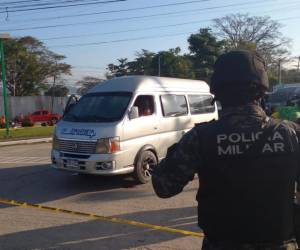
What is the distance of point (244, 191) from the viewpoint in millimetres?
2100

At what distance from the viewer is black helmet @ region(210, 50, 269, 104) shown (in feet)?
7.09

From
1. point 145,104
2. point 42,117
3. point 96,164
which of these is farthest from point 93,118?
point 42,117

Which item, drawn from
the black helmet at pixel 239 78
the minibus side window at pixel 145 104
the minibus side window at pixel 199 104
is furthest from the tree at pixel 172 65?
the black helmet at pixel 239 78

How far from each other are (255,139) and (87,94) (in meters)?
8.20

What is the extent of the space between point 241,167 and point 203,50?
188 ft

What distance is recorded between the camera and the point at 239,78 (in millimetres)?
2152

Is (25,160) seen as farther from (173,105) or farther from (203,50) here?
(203,50)

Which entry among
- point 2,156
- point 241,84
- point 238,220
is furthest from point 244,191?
point 2,156

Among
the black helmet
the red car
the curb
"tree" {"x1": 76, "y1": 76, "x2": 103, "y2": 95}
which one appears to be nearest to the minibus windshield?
the black helmet

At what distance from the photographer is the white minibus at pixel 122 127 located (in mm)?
8672

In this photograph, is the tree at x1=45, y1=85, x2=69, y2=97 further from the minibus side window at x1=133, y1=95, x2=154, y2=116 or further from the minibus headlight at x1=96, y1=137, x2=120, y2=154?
the minibus headlight at x1=96, y1=137, x2=120, y2=154

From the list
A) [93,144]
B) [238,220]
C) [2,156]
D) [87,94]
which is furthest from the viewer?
[2,156]

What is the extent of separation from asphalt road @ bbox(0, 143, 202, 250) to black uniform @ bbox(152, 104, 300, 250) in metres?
3.36

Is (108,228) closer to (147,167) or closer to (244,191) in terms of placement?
(147,167)
